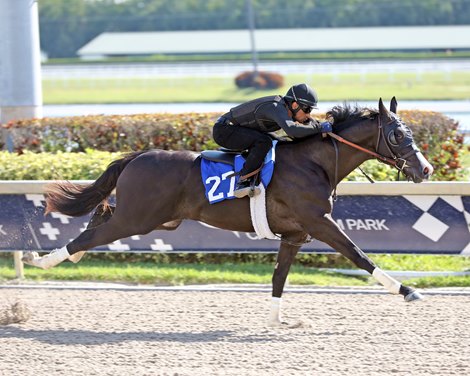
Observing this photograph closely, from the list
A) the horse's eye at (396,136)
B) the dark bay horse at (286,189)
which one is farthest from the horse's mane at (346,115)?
the horse's eye at (396,136)

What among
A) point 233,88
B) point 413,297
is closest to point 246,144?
point 413,297

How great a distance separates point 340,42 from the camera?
54406 mm

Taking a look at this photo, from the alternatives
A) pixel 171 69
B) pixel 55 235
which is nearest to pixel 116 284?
pixel 55 235

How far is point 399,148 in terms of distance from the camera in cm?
711

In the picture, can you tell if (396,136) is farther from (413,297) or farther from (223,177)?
(223,177)

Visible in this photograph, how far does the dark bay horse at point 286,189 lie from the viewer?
7102 mm

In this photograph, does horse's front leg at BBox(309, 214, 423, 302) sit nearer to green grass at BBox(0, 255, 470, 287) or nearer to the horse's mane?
the horse's mane

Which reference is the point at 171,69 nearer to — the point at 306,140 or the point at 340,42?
the point at 340,42

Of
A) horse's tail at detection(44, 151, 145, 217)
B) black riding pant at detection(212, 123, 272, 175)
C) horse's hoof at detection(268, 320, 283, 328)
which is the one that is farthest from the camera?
horse's tail at detection(44, 151, 145, 217)

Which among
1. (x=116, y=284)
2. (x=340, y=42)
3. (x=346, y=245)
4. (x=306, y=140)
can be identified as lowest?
(x=340, y=42)

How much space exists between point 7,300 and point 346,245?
318 cm

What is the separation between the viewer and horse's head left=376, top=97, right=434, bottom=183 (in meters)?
7.04

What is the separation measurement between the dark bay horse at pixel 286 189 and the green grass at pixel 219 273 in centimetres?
162

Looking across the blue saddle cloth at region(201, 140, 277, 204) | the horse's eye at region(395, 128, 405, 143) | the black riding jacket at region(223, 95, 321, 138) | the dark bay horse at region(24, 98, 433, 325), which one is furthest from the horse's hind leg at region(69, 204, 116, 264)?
the horse's eye at region(395, 128, 405, 143)
